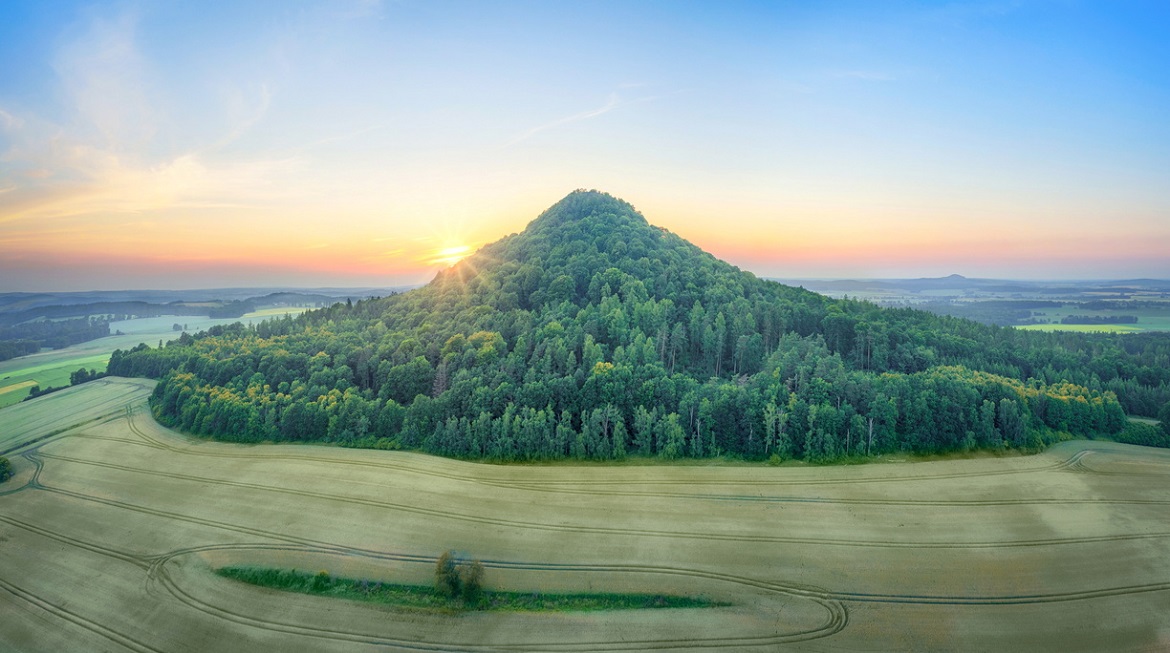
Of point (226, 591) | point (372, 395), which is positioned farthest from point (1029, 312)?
point (226, 591)

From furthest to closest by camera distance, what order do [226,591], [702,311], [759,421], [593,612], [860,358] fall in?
[702,311] < [860,358] < [759,421] < [226,591] < [593,612]

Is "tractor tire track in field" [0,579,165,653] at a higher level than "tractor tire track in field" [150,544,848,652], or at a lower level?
lower

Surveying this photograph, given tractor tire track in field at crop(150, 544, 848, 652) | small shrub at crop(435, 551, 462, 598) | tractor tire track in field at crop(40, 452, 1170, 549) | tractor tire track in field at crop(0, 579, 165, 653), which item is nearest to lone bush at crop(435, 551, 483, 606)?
small shrub at crop(435, 551, 462, 598)

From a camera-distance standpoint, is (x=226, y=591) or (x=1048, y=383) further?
(x=1048, y=383)

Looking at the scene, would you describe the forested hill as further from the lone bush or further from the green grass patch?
the green grass patch

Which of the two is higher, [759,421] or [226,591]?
[759,421]

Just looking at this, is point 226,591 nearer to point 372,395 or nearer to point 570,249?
point 372,395

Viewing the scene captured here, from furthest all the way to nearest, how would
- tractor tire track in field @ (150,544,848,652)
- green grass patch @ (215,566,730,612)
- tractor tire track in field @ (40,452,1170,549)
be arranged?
tractor tire track in field @ (40,452,1170,549)
green grass patch @ (215,566,730,612)
tractor tire track in field @ (150,544,848,652)
